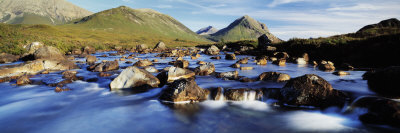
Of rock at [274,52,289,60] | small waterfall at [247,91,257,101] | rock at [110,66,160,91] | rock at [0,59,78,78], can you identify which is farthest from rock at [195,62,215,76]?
rock at [274,52,289,60]

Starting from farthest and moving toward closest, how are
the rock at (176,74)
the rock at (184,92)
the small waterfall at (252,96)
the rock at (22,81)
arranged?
1. the rock at (22,81)
2. the rock at (176,74)
3. the small waterfall at (252,96)
4. the rock at (184,92)

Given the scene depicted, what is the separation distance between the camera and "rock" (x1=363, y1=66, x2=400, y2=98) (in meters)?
9.35

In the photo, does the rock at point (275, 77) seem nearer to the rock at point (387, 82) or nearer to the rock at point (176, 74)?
the rock at point (387, 82)

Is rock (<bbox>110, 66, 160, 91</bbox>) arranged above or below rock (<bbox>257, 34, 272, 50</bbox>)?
below

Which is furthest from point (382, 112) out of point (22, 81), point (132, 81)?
point (22, 81)

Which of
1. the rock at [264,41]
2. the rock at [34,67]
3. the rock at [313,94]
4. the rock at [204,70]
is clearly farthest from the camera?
the rock at [264,41]

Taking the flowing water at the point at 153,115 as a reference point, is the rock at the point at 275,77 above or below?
above

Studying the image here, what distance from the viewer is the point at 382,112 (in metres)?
7.12

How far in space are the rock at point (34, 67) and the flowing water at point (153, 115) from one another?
253 inches

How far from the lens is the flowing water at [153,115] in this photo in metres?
7.70

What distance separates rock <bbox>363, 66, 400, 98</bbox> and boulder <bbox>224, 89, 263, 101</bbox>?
17.7 feet

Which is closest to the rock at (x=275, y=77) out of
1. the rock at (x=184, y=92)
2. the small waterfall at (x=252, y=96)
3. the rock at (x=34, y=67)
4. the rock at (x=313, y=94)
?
the small waterfall at (x=252, y=96)

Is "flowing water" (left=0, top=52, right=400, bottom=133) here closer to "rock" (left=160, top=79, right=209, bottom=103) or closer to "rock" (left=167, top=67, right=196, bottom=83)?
"rock" (left=160, top=79, right=209, bottom=103)

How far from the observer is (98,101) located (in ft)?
36.5
